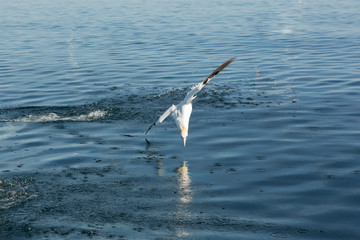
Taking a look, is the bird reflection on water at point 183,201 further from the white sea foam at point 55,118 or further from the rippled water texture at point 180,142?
the white sea foam at point 55,118

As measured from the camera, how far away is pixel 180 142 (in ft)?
51.6

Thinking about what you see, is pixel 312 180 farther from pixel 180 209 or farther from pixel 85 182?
pixel 85 182

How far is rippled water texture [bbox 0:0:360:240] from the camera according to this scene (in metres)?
10.8

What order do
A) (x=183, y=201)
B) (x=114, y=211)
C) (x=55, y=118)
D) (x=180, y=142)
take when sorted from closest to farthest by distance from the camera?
(x=114, y=211)
(x=183, y=201)
(x=180, y=142)
(x=55, y=118)

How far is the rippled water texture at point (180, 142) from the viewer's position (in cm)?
1079

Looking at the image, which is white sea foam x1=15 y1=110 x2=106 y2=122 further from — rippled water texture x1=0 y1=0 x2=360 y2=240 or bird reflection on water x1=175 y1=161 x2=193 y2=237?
bird reflection on water x1=175 y1=161 x2=193 y2=237

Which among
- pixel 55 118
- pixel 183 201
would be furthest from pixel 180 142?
pixel 55 118

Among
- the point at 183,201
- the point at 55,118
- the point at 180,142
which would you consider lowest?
the point at 180,142

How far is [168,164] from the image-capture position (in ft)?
46.0

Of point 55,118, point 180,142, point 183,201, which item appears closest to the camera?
point 183,201

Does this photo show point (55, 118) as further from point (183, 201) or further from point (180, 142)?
point (183, 201)

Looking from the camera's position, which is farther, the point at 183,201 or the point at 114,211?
the point at 183,201

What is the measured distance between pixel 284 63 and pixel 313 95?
7065 mm

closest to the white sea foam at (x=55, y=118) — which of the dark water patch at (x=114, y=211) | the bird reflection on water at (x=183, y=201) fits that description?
the dark water patch at (x=114, y=211)
